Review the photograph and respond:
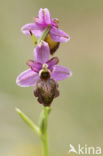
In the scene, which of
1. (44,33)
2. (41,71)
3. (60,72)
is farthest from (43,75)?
(44,33)

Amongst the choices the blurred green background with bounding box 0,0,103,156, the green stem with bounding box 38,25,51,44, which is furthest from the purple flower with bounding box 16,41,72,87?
the blurred green background with bounding box 0,0,103,156

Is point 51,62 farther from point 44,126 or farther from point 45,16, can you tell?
point 44,126

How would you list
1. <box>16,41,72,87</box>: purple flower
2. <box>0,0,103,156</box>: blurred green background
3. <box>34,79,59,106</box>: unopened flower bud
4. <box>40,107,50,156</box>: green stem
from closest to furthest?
<box>34,79,59,106</box>: unopened flower bud
<box>16,41,72,87</box>: purple flower
<box>40,107,50,156</box>: green stem
<box>0,0,103,156</box>: blurred green background

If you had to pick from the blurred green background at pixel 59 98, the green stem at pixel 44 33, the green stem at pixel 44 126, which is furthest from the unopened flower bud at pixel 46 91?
the blurred green background at pixel 59 98

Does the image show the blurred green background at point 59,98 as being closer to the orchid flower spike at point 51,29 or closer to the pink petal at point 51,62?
the pink petal at point 51,62

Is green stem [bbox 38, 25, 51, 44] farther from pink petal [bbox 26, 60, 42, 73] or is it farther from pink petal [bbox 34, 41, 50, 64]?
pink petal [bbox 26, 60, 42, 73]

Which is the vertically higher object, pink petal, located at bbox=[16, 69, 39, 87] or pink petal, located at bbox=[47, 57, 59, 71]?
pink petal, located at bbox=[47, 57, 59, 71]

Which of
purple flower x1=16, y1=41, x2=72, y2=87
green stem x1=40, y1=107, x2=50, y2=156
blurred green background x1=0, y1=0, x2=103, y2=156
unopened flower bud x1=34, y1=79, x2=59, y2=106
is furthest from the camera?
blurred green background x1=0, y1=0, x2=103, y2=156
